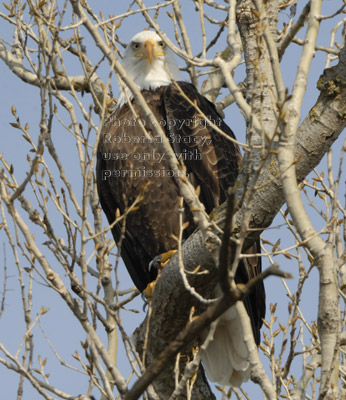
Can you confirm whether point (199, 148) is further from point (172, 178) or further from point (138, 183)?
point (138, 183)

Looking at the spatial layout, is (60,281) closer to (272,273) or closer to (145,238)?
(272,273)

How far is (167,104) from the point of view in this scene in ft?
16.9


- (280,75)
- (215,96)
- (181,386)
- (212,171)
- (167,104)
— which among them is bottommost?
(181,386)

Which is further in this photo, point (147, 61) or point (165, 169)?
point (147, 61)

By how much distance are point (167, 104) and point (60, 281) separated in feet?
8.51

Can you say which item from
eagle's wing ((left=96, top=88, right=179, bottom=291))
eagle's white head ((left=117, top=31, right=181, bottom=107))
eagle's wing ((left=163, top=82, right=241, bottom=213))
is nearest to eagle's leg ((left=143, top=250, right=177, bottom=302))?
eagle's wing ((left=96, top=88, right=179, bottom=291))

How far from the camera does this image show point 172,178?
4980mm

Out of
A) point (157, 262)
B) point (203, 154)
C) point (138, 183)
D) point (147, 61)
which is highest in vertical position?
point (147, 61)

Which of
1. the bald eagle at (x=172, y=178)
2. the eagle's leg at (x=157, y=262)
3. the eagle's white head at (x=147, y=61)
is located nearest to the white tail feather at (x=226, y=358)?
the bald eagle at (x=172, y=178)

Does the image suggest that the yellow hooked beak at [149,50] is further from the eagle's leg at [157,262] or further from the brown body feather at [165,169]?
the eagle's leg at [157,262]

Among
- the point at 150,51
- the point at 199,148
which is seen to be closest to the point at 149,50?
the point at 150,51

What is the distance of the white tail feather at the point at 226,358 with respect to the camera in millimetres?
5090

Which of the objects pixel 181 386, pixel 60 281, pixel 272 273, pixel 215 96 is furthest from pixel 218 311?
pixel 215 96

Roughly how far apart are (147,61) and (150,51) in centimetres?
9
